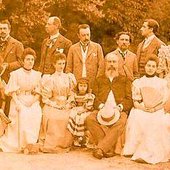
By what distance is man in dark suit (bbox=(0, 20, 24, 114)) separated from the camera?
8.73 m

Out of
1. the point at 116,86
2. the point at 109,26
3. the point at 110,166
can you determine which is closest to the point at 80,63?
the point at 116,86

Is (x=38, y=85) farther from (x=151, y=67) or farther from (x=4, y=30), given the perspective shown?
(x=151, y=67)

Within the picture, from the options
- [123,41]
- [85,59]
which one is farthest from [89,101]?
[123,41]

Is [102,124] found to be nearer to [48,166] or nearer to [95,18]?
[48,166]

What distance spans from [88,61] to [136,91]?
1.13 m

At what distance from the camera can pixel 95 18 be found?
13.6m

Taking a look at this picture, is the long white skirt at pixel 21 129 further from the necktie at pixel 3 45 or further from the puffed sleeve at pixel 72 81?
the necktie at pixel 3 45

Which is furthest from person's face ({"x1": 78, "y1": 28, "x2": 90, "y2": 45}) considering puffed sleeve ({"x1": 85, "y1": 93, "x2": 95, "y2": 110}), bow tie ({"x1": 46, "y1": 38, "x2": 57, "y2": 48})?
puffed sleeve ({"x1": 85, "y1": 93, "x2": 95, "y2": 110})

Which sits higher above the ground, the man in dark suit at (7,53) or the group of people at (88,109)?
the man in dark suit at (7,53)

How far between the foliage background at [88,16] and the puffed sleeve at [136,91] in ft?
15.7

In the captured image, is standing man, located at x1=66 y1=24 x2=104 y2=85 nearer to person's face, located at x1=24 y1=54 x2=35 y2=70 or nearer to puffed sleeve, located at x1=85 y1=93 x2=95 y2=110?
puffed sleeve, located at x1=85 y1=93 x2=95 y2=110

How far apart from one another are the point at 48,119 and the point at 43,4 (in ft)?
16.5

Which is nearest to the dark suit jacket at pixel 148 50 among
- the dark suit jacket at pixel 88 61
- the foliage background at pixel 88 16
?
the dark suit jacket at pixel 88 61

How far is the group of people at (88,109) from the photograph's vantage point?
7.79 meters
